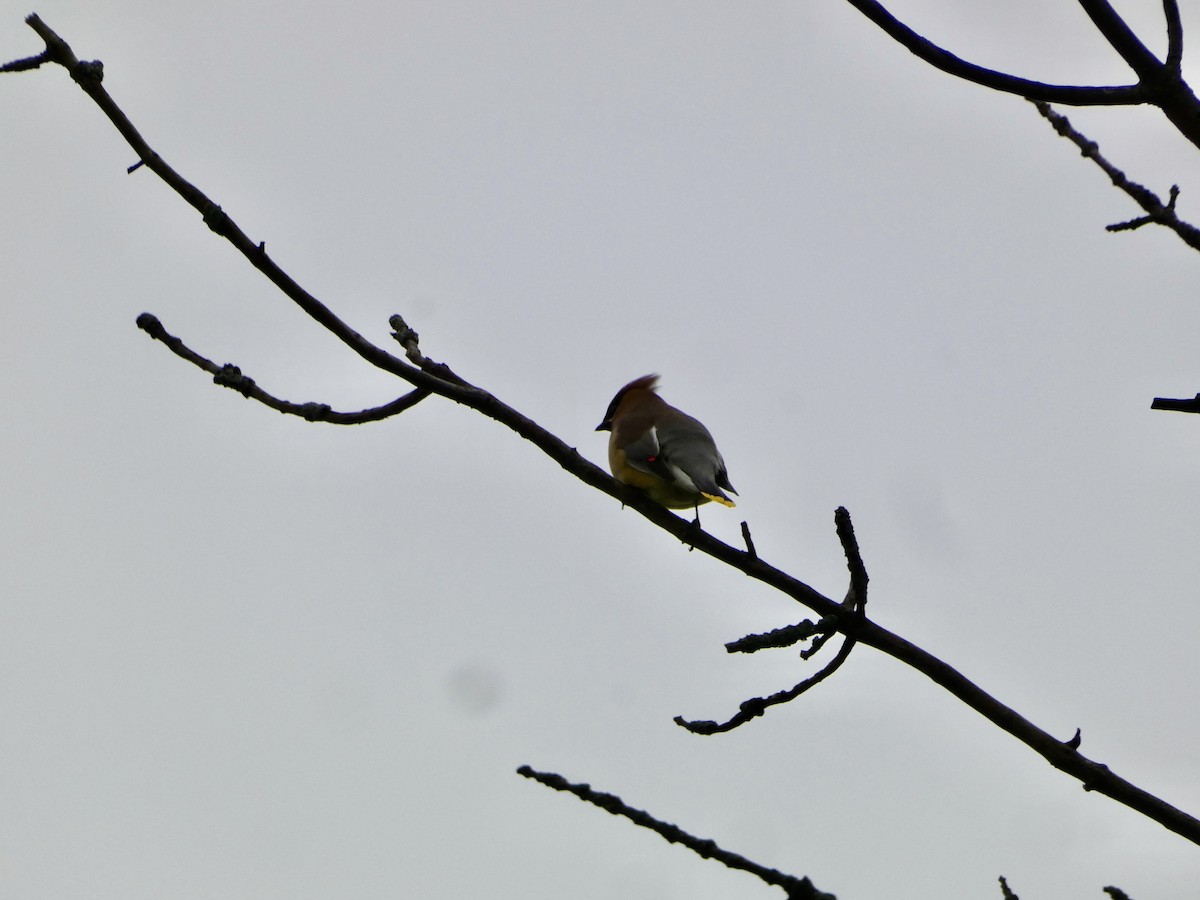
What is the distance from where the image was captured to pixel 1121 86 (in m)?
2.18

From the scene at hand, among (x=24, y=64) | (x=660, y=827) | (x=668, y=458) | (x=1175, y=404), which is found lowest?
(x=660, y=827)

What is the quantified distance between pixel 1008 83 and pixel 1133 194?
105 cm

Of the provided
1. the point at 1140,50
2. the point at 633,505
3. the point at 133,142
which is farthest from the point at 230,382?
the point at 1140,50

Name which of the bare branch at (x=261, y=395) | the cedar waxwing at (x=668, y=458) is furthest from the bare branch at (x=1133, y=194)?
the cedar waxwing at (x=668, y=458)

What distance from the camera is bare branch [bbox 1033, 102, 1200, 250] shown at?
2.77m

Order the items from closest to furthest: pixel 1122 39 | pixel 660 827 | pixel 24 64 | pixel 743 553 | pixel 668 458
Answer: pixel 660 827 → pixel 1122 39 → pixel 24 64 → pixel 743 553 → pixel 668 458

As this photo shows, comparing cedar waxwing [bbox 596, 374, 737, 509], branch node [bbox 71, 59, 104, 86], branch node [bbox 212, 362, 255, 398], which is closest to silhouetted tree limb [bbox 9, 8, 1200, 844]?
branch node [bbox 71, 59, 104, 86]

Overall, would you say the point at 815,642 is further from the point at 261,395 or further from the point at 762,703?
the point at 261,395

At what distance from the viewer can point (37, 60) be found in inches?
101

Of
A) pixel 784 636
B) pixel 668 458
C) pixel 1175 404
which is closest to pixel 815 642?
pixel 784 636

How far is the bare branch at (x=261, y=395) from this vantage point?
10.6 ft

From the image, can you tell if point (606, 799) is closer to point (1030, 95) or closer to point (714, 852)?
point (714, 852)

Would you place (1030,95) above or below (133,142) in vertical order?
above

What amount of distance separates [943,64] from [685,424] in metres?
4.63
